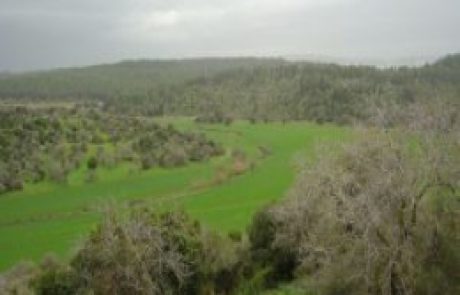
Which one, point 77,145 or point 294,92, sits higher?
point 294,92

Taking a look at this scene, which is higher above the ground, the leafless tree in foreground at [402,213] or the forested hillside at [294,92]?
the leafless tree in foreground at [402,213]

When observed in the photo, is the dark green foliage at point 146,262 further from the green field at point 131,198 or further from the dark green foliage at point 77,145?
the dark green foliage at point 77,145

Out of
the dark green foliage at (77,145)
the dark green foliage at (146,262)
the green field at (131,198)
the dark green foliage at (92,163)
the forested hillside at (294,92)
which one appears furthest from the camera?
the forested hillside at (294,92)

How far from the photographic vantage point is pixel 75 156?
266 ft

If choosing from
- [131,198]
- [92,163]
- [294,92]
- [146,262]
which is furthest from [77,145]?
[294,92]

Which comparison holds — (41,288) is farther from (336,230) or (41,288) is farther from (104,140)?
(104,140)

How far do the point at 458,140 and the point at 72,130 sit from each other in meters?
71.7

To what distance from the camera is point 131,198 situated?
68562 mm

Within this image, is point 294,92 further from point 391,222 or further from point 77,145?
point 391,222

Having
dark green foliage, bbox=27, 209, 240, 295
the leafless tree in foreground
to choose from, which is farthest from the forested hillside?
the leafless tree in foreground

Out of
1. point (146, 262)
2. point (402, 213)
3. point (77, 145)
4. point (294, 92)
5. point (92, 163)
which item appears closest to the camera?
point (402, 213)

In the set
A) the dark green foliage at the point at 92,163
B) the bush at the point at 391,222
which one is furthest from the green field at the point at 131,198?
the bush at the point at 391,222

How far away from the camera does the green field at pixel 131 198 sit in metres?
54.5

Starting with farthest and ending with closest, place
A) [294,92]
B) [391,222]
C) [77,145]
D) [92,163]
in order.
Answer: [294,92], [77,145], [92,163], [391,222]
